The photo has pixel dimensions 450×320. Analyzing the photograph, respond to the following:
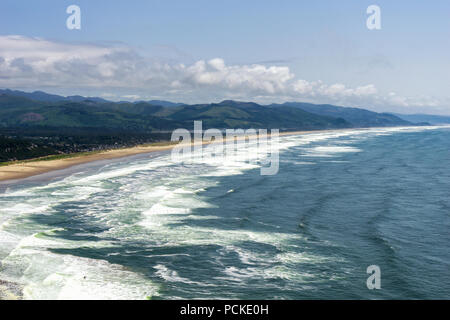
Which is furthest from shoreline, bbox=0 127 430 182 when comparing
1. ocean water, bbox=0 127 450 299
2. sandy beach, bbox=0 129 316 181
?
ocean water, bbox=0 127 450 299

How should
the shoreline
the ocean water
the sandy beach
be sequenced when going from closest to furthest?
the ocean water, the shoreline, the sandy beach

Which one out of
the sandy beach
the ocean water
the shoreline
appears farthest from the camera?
the sandy beach

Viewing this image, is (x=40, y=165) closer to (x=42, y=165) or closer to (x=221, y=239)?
(x=42, y=165)

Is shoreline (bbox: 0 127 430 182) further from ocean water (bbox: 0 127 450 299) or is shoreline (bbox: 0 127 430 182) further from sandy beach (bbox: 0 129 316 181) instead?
ocean water (bbox: 0 127 450 299)

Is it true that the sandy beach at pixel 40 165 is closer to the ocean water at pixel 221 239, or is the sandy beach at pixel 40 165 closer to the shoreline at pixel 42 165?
the shoreline at pixel 42 165

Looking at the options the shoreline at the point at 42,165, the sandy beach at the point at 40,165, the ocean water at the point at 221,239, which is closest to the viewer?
the ocean water at the point at 221,239

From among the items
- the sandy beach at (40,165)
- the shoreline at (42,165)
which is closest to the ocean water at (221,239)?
the shoreline at (42,165)
